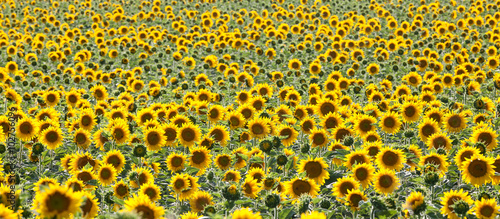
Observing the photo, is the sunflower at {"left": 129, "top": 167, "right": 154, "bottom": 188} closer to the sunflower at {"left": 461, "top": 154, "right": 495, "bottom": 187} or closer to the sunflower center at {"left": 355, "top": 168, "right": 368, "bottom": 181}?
the sunflower center at {"left": 355, "top": 168, "right": 368, "bottom": 181}

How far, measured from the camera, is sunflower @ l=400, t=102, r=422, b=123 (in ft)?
23.2

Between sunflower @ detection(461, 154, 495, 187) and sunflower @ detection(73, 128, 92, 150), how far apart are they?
505cm

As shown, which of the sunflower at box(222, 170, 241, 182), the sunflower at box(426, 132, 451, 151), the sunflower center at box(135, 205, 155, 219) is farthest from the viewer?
the sunflower at box(426, 132, 451, 151)

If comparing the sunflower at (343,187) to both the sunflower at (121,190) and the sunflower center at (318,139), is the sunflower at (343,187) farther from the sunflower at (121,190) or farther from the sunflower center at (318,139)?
the sunflower at (121,190)

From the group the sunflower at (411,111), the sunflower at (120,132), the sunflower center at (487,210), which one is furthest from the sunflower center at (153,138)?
the sunflower center at (487,210)

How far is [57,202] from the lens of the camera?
262cm

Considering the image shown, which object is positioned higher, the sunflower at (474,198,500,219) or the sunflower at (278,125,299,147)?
the sunflower at (278,125,299,147)

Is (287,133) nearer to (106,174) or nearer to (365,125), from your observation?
(365,125)

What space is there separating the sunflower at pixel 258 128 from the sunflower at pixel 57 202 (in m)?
4.34

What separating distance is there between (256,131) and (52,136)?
292 centimetres

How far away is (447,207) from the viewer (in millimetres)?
4684

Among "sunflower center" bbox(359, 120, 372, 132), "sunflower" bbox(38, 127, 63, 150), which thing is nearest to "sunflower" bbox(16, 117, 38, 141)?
"sunflower" bbox(38, 127, 63, 150)

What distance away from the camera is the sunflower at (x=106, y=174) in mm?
5684

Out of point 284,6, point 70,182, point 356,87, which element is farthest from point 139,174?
point 284,6
